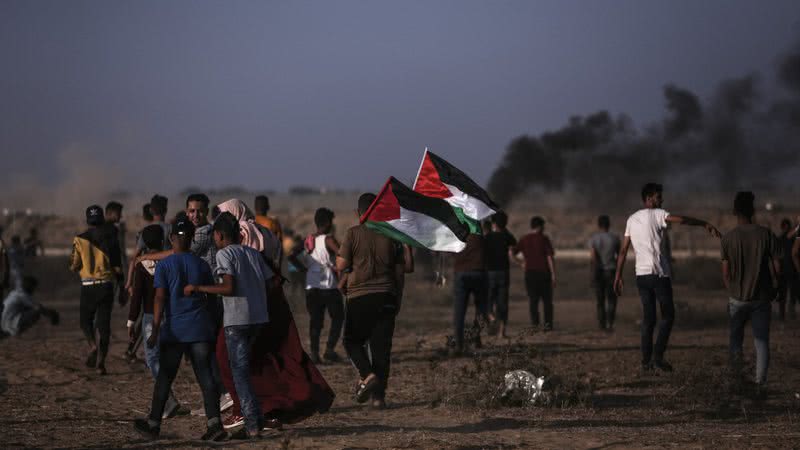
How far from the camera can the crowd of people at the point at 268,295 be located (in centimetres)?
802

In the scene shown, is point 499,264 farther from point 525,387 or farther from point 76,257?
point 76,257

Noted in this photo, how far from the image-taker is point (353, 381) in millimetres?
12250

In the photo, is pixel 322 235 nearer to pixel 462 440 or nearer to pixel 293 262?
pixel 293 262

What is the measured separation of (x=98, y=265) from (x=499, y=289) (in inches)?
244

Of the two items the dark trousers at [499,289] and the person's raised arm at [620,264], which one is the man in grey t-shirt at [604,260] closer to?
the dark trousers at [499,289]

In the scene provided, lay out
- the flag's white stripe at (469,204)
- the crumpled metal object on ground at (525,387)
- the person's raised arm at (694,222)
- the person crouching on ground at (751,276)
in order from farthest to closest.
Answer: the person's raised arm at (694,222)
the person crouching on ground at (751,276)
the crumpled metal object on ground at (525,387)
the flag's white stripe at (469,204)

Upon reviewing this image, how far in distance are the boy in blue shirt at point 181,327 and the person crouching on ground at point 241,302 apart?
0.11m

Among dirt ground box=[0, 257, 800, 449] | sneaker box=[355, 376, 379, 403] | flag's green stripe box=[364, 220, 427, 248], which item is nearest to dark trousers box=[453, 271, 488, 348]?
dirt ground box=[0, 257, 800, 449]

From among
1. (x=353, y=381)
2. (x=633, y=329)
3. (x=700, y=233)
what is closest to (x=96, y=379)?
(x=353, y=381)

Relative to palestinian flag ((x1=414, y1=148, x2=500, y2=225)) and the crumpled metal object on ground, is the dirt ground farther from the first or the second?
palestinian flag ((x1=414, y1=148, x2=500, y2=225))

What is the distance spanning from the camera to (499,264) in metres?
16.1

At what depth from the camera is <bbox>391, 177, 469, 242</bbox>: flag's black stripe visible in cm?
954

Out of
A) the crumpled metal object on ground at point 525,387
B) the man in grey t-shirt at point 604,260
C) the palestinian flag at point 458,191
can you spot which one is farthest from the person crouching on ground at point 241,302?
the man in grey t-shirt at point 604,260

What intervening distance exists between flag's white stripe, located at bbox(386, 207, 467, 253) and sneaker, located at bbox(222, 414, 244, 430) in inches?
86.9
